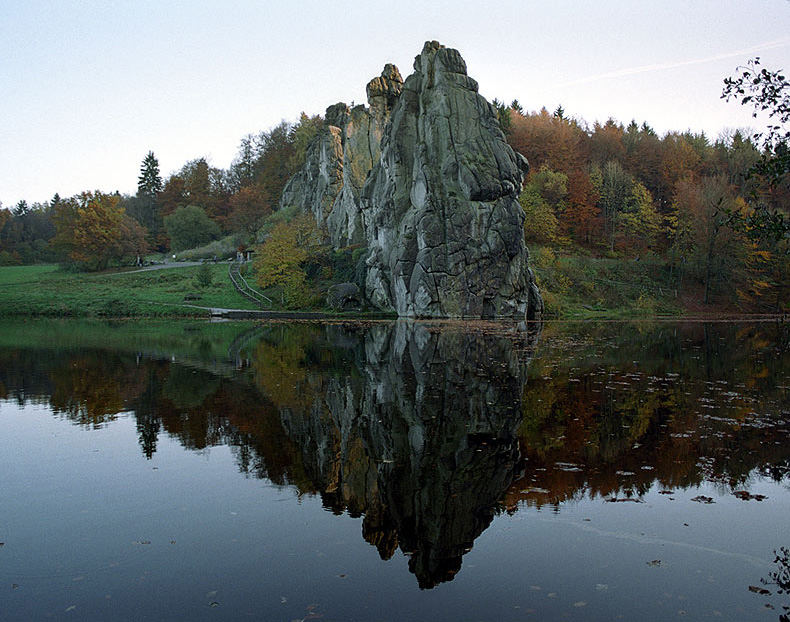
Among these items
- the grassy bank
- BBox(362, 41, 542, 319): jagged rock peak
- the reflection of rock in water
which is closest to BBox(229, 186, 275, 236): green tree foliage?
the grassy bank

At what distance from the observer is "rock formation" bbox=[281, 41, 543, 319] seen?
48.5m

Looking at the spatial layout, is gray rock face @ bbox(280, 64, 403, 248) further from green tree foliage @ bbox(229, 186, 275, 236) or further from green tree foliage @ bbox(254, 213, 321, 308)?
green tree foliage @ bbox(254, 213, 321, 308)

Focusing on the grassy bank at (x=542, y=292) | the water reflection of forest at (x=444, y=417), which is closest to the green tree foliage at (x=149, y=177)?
the grassy bank at (x=542, y=292)

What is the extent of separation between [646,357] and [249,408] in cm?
1788

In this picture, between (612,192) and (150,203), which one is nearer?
(612,192)

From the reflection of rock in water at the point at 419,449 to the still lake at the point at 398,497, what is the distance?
5 centimetres

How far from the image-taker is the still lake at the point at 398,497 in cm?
631

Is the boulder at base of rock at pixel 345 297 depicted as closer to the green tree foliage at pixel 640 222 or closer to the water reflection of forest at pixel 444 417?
the water reflection of forest at pixel 444 417

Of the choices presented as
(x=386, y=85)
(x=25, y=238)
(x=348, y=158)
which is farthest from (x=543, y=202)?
(x=25, y=238)

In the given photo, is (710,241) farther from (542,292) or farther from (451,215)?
(451,215)

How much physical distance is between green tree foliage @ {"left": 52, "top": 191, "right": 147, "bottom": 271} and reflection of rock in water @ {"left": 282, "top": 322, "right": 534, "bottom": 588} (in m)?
70.2

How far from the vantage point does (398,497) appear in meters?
8.99

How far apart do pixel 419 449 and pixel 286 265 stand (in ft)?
160

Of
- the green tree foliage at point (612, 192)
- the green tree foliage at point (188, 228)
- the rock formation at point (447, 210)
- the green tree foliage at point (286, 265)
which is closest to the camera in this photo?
the rock formation at point (447, 210)
